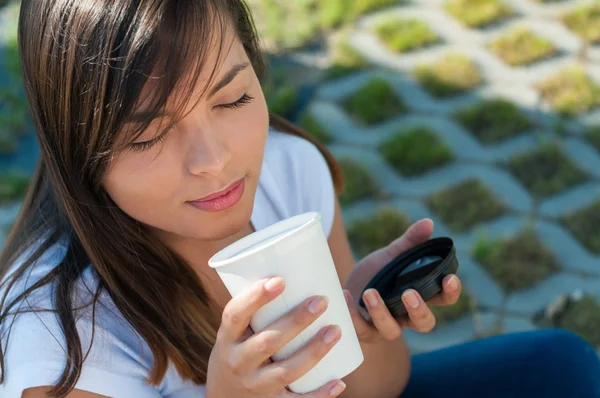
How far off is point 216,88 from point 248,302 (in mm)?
356

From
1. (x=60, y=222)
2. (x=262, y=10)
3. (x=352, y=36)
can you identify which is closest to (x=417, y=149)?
(x=352, y=36)

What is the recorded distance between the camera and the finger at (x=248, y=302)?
1.10 metres

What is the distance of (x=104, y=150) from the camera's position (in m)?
1.27

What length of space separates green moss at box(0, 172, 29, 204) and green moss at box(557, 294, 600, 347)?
2.02 m

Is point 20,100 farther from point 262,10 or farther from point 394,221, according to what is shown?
point 394,221

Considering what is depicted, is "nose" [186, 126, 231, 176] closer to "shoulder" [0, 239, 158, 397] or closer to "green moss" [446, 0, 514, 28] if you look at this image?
"shoulder" [0, 239, 158, 397]

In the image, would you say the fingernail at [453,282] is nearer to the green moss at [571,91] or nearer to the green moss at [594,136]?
the green moss at [594,136]

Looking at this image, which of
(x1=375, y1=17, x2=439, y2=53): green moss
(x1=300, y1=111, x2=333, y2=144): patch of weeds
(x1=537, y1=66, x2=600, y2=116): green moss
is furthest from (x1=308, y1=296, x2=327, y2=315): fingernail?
(x1=375, y1=17, x2=439, y2=53): green moss

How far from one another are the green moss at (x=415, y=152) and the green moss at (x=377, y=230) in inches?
10.5

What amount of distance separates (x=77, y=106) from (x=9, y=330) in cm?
38

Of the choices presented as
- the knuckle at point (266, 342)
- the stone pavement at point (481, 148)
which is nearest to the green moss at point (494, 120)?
the stone pavement at point (481, 148)

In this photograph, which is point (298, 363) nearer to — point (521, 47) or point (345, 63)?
point (345, 63)

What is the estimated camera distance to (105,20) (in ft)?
3.93

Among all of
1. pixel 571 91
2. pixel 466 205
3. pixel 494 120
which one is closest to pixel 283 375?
pixel 466 205
